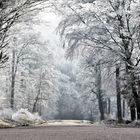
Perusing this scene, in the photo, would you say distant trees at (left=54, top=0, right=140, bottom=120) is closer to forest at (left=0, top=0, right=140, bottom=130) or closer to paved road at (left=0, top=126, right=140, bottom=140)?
forest at (left=0, top=0, right=140, bottom=130)

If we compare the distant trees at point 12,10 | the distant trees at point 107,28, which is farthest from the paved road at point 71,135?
the distant trees at point 107,28

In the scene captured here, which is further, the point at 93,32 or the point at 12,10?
the point at 93,32

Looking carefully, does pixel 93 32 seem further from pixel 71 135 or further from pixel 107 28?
pixel 71 135

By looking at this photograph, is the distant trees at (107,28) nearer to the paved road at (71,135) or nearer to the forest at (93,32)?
the forest at (93,32)

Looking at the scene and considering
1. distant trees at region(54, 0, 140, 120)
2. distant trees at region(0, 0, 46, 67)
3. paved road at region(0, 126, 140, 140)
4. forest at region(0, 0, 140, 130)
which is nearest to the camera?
paved road at region(0, 126, 140, 140)

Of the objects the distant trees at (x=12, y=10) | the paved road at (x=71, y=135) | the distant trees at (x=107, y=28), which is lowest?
the paved road at (x=71, y=135)

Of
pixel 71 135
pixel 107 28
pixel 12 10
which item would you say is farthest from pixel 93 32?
pixel 71 135

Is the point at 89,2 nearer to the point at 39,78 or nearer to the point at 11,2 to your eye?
the point at 11,2

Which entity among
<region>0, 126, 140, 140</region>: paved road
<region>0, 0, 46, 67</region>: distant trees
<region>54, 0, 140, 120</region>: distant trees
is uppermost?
<region>54, 0, 140, 120</region>: distant trees

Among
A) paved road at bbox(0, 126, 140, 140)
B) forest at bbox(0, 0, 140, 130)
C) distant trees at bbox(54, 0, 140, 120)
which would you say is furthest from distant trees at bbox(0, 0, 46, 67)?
distant trees at bbox(54, 0, 140, 120)

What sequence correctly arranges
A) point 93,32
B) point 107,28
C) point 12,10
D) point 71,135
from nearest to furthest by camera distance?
point 71,135
point 12,10
point 107,28
point 93,32

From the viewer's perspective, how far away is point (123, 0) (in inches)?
842

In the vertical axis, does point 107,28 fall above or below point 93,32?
above

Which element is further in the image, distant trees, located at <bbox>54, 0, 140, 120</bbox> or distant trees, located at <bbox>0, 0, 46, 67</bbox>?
distant trees, located at <bbox>54, 0, 140, 120</bbox>
